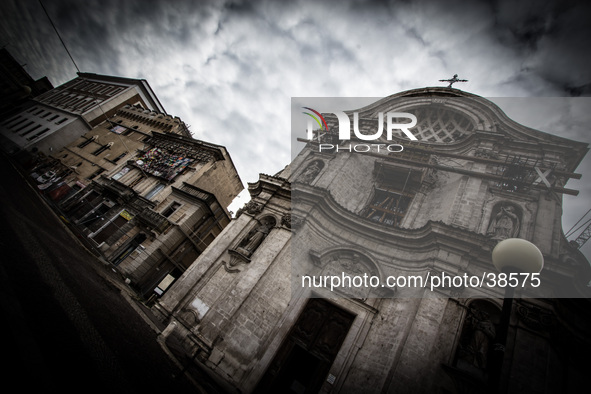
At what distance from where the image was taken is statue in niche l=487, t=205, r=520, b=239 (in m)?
10.7

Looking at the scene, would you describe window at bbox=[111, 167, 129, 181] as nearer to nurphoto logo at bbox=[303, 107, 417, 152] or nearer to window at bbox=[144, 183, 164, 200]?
window at bbox=[144, 183, 164, 200]

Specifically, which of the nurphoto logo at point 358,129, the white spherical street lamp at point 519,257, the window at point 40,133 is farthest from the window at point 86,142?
the white spherical street lamp at point 519,257

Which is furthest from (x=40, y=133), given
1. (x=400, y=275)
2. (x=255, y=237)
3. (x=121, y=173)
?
(x=400, y=275)

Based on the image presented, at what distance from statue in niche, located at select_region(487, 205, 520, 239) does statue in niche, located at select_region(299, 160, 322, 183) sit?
959 centimetres

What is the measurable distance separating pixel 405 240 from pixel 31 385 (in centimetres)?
1221

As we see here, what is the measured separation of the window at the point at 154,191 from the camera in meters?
20.7

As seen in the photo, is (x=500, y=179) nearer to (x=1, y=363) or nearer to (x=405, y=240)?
(x=405, y=240)

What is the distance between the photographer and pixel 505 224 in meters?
11.0

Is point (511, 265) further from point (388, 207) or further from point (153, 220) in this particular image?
point (153, 220)

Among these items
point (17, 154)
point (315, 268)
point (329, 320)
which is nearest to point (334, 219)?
point (315, 268)

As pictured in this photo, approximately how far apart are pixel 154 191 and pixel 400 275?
20.4 metres

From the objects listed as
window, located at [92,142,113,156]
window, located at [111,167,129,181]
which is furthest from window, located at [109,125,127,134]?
window, located at [111,167,129,181]

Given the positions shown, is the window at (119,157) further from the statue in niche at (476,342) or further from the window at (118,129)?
the statue in niche at (476,342)

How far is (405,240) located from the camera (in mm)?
11523
